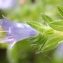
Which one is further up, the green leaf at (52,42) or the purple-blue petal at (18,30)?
the purple-blue petal at (18,30)

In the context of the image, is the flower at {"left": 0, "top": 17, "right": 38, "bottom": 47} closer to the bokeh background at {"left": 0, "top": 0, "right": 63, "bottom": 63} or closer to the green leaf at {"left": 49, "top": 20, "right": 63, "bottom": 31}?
the green leaf at {"left": 49, "top": 20, "right": 63, "bottom": 31}

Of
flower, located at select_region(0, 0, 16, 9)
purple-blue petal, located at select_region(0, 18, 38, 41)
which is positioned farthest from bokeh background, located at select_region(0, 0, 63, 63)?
purple-blue petal, located at select_region(0, 18, 38, 41)

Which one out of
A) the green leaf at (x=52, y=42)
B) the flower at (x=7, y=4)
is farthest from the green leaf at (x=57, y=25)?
the flower at (x=7, y=4)

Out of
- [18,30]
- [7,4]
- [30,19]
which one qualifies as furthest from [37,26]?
[7,4]

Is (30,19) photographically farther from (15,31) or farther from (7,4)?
(15,31)

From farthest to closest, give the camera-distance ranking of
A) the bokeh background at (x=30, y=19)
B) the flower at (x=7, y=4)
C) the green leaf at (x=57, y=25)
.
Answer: the flower at (x=7, y=4) → the bokeh background at (x=30, y=19) → the green leaf at (x=57, y=25)

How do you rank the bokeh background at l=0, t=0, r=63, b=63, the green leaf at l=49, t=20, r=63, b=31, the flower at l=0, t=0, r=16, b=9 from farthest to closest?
the flower at l=0, t=0, r=16, b=9 < the bokeh background at l=0, t=0, r=63, b=63 < the green leaf at l=49, t=20, r=63, b=31

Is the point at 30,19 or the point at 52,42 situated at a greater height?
the point at 52,42

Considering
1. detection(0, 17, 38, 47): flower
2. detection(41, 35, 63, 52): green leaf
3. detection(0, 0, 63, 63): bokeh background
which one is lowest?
detection(0, 0, 63, 63): bokeh background

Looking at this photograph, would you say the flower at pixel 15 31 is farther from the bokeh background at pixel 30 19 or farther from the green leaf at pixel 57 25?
the bokeh background at pixel 30 19
